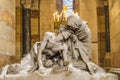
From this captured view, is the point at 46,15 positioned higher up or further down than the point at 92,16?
higher up

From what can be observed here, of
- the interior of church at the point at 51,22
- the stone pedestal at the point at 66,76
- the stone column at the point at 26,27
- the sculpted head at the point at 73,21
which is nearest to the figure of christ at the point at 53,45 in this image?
the sculpted head at the point at 73,21

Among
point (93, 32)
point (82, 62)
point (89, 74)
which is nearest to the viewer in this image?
point (89, 74)

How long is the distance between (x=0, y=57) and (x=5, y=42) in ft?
1.94

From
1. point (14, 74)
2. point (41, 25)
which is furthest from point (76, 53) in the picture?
point (41, 25)

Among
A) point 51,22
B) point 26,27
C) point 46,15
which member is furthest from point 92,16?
point 26,27

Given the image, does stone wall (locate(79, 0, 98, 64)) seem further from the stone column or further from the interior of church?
the stone column

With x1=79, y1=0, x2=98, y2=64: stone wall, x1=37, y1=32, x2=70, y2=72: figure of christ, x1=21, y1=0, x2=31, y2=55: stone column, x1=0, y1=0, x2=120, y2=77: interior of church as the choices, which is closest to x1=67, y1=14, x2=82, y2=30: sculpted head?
x1=37, y1=32, x2=70, y2=72: figure of christ

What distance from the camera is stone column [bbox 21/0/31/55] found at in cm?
1289

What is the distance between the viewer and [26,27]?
13156 millimetres

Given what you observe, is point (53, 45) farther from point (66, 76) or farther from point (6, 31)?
point (6, 31)

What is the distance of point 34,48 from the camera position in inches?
231

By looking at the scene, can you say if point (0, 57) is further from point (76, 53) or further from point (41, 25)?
point (41, 25)

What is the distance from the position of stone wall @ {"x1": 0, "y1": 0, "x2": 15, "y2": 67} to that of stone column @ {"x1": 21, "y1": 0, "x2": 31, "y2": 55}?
4.65 metres

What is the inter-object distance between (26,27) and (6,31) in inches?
223
